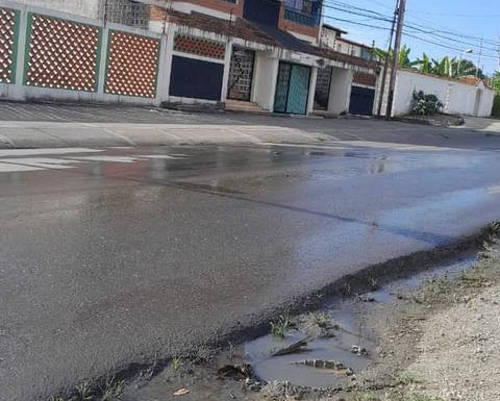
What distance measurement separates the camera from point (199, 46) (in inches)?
1041

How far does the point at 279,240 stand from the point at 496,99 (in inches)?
2233

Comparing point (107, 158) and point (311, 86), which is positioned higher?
point (311, 86)

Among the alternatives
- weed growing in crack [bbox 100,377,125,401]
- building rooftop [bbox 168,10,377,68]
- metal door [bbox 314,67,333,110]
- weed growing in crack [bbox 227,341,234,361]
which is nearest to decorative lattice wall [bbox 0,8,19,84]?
building rooftop [bbox 168,10,377,68]

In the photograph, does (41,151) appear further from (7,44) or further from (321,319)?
(321,319)

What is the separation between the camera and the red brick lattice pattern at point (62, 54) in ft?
66.2

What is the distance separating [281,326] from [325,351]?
0.44 m

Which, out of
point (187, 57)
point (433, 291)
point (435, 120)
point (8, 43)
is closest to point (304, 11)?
point (435, 120)

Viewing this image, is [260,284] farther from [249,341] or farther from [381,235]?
[381,235]

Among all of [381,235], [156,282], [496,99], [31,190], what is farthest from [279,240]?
[496,99]

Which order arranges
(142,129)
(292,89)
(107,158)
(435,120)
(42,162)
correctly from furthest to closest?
(435,120) < (292,89) < (142,129) < (107,158) < (42,162)

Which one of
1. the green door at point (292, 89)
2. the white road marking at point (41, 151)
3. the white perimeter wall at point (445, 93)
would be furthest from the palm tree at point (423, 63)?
the white road marking at point (41, 151)

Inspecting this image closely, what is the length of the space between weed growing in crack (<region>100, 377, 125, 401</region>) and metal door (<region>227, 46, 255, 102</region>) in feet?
91.3

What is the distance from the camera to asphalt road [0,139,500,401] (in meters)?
4.42

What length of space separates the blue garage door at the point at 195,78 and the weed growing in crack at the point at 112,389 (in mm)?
22107
